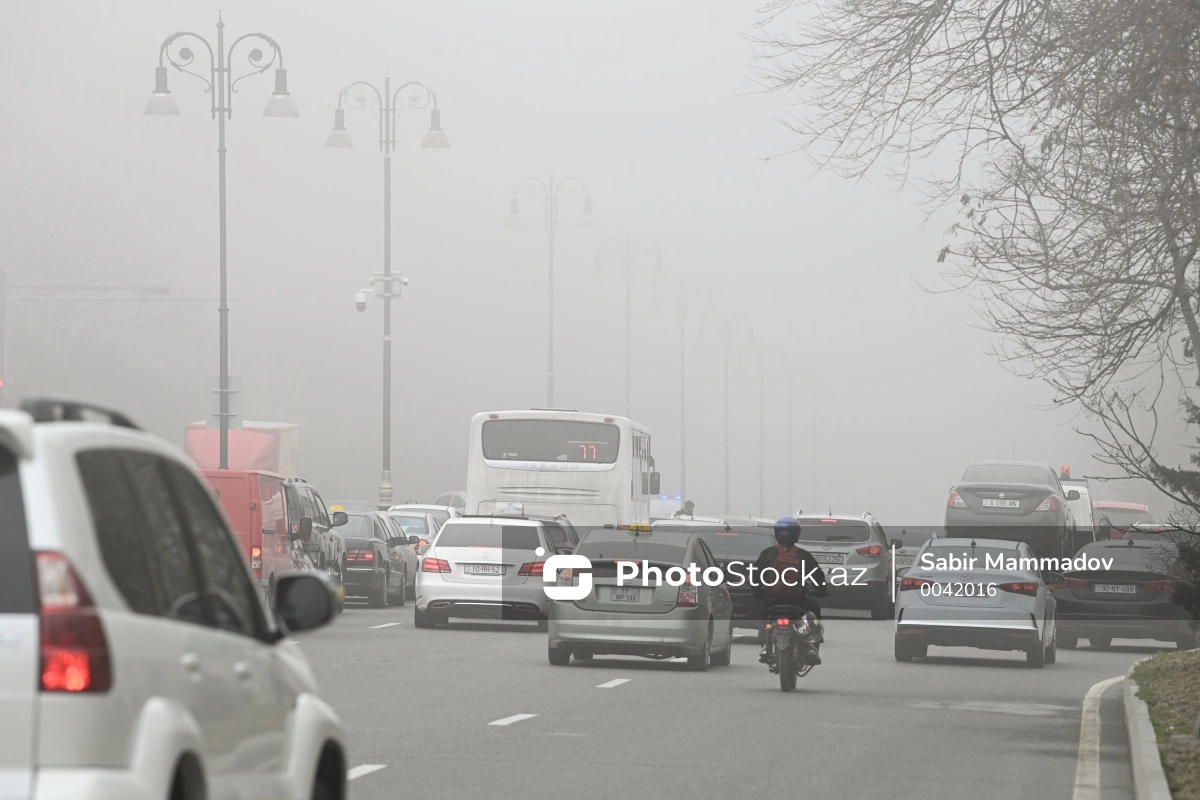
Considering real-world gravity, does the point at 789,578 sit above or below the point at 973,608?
above

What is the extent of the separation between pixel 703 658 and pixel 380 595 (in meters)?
13.1

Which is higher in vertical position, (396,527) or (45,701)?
(45,701)

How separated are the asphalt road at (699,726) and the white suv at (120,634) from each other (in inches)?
205

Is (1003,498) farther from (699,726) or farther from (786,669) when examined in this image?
(699,726)

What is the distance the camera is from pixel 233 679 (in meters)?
5.25

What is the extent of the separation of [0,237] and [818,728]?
61.9 m

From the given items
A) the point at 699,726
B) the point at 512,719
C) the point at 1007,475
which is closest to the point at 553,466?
the point at 1007,475

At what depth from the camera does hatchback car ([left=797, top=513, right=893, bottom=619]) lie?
109 ft

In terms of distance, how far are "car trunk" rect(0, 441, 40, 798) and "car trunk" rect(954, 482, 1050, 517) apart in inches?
1338

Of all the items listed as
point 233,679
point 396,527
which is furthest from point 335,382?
point 233,679

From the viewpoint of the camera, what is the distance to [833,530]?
33406 mm

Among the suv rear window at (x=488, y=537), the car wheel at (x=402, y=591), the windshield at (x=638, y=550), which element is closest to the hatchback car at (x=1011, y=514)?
the car wheel at (x=402, y=591)

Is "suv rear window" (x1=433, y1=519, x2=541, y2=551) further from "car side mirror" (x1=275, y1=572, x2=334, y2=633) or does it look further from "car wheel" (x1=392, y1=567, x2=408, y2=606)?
"car side mirror" (x1=275, y1=572, x2=334, y2=633)

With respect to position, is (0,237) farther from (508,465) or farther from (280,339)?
(508,465)
